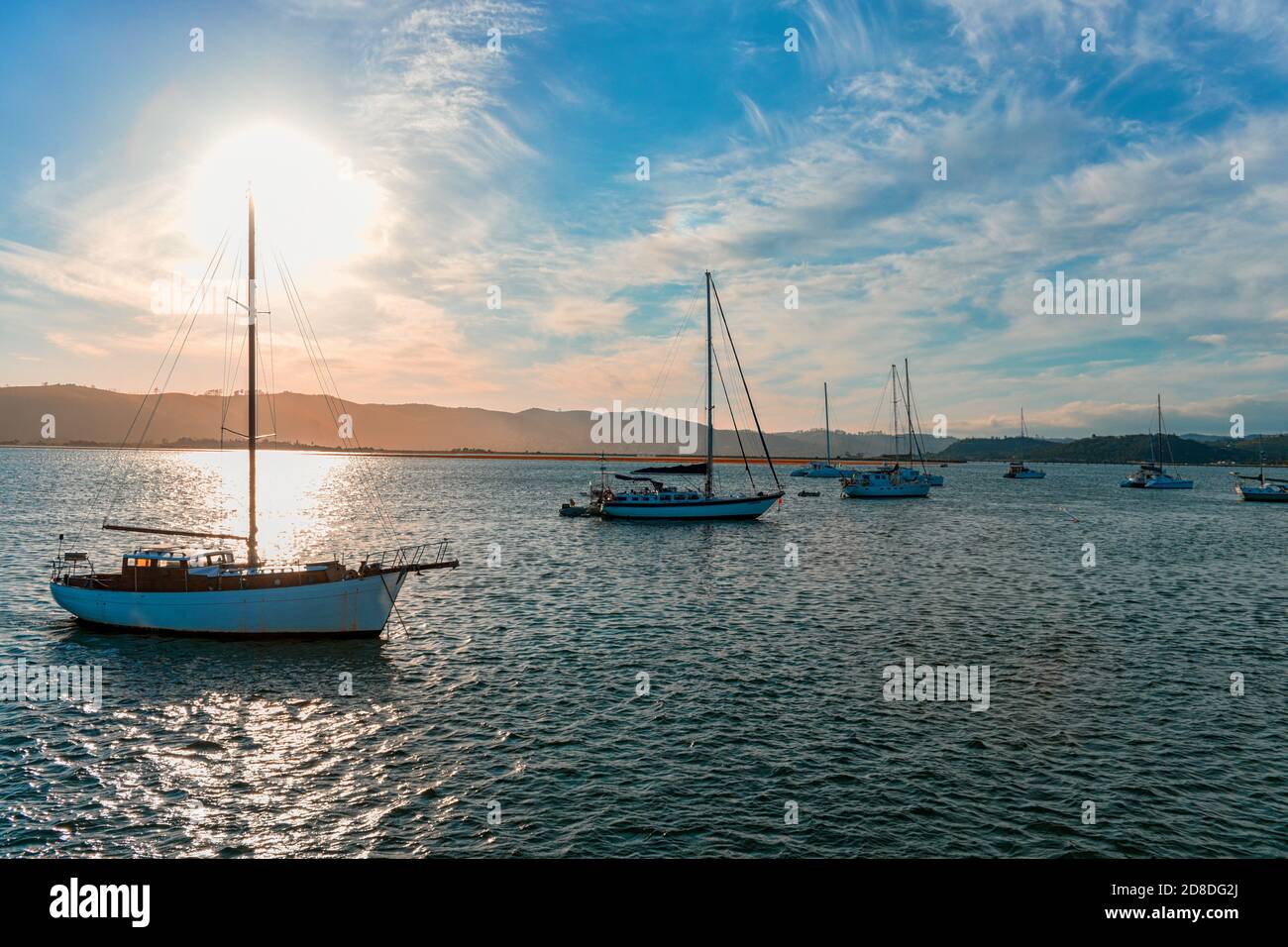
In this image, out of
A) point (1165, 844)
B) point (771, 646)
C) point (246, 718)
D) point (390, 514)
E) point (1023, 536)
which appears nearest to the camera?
point (1165, 844)

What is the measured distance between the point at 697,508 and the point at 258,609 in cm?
5546

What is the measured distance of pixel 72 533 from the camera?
227ft

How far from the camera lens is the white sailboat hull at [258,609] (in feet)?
104

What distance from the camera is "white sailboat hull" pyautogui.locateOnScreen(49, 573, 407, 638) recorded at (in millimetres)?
31609

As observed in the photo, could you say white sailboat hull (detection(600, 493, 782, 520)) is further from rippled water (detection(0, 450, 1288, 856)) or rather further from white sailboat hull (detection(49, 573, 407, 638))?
white sailboat hull (detection(49, 573, 407, 638))

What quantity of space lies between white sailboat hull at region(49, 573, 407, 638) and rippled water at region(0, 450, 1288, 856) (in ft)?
2.80

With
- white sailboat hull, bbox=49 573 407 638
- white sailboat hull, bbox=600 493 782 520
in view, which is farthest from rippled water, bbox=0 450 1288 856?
white sailboat hull, bbox=600 493 782 520

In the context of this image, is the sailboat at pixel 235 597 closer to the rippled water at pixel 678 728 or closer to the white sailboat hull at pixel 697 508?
the rippled water at pixel 678 728

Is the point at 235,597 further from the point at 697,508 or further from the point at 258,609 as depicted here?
the point at 697,508

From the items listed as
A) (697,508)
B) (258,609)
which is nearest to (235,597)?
(258,609)

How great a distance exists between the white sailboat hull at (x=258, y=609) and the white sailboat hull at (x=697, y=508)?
5070 centimetres
